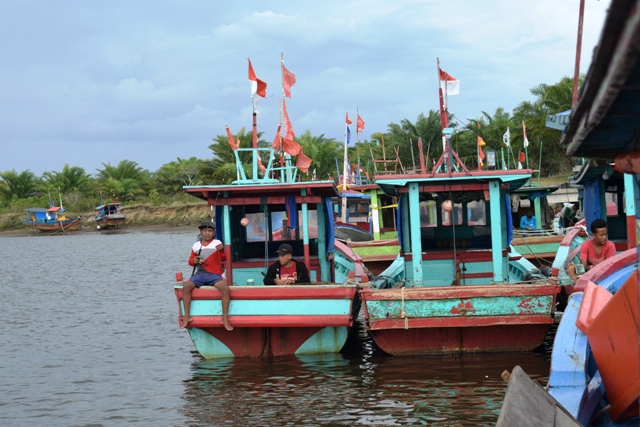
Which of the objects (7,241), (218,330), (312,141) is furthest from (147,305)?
(7,241)

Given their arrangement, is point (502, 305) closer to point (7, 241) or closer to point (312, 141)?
point (312, 141)

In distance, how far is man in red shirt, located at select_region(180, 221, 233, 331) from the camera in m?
10.4

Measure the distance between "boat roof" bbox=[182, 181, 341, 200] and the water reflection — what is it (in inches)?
99.2

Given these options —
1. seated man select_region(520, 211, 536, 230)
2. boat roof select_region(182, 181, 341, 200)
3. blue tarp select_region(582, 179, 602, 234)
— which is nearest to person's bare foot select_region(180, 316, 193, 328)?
boat roof select_region(182, 181, 341, 200)

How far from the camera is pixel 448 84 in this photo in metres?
12.4

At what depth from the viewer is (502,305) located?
1013 centimetres

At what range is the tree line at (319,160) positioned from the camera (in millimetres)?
44591

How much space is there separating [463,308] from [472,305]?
13 cm

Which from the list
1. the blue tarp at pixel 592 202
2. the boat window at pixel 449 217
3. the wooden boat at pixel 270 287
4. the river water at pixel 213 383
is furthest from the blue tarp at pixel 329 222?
the blue tarp at pixel 592 202

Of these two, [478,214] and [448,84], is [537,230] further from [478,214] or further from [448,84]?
[448,84]

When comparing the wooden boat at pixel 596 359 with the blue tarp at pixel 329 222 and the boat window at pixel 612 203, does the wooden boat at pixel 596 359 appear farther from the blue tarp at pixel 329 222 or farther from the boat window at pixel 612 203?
the boat window at pixel 612 203

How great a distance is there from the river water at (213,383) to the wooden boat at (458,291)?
1.04ft

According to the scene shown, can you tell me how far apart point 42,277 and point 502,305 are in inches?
932

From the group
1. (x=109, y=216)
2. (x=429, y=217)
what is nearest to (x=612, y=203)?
(x=429, y=217)
